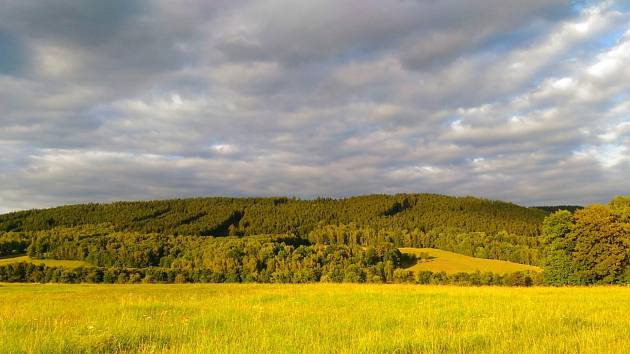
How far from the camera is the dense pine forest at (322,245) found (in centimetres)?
4847

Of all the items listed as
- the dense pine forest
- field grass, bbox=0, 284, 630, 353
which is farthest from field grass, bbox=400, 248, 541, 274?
field grass, bbox=0, 284, 630, 353

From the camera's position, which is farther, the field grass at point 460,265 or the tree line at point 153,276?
the field grass at point 460,265

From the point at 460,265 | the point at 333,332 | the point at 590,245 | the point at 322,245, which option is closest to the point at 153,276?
the point at 322,245

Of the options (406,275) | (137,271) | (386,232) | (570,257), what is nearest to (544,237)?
(570,257)

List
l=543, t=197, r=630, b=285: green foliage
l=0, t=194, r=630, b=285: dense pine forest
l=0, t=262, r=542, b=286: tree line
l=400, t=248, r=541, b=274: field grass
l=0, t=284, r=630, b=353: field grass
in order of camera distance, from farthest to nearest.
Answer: l=400, t=248, r=541, b=274: field grass → l=0, t=262, r=542, b=286: tree line → l=0, t=194, r=630, b=285: dense pine forest → l=543, t=197, r=630, b=285: green foliage → l=0, t=284, r=630, b=353: field grass

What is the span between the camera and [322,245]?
4852 inches

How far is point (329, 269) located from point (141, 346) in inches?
3636

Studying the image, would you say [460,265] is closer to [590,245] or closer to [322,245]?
[322,245]

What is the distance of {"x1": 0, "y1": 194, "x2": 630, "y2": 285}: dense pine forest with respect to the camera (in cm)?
4847

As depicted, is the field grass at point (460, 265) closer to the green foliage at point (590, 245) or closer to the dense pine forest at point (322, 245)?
the dense pine forest at point (322, 245)

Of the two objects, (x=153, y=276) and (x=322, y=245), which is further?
(x=322, y=245)

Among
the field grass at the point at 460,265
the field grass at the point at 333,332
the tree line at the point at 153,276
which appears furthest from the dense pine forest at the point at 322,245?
the field grass at the point at 333,332

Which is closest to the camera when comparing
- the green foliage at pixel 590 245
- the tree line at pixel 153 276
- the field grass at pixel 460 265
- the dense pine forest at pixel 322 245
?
the green foliage at pixel 590 245

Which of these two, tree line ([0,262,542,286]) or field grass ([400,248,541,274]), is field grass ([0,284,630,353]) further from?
field grass ([400,248,541,274])
